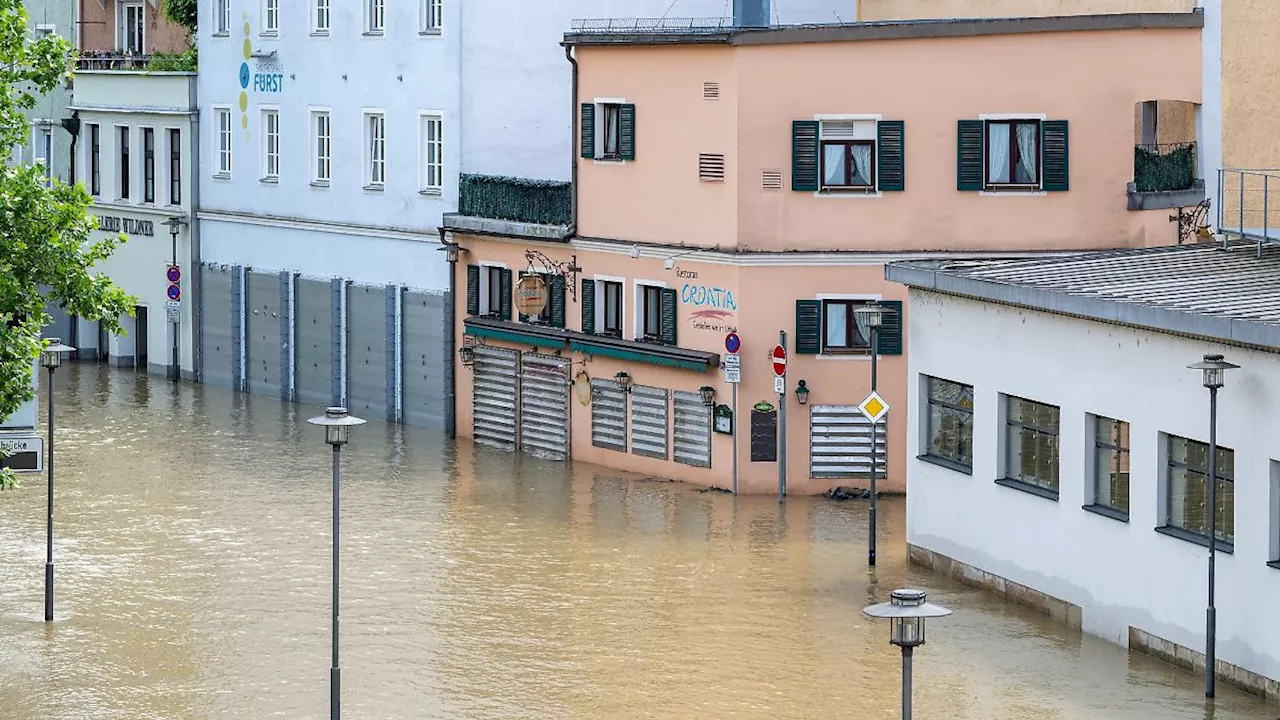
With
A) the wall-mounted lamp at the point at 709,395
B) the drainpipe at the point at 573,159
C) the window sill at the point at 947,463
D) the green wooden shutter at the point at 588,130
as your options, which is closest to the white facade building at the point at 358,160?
the drainpipe at the point at 573,159

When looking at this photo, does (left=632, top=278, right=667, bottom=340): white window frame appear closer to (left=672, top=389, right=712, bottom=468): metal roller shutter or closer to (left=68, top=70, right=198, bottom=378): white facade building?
(left=672, top=389, right=712, bottom=468): metal roller shutter

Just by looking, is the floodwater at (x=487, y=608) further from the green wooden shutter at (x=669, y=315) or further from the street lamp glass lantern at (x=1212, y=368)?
the street lamp glass lantern at (x=1212, y=368)

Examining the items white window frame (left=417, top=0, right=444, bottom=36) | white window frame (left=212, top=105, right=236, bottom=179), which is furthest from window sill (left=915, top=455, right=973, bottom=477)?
white window frame (left=212, top=105, right=236, bottom=179)

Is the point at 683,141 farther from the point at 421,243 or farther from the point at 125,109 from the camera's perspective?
the point at 125,109

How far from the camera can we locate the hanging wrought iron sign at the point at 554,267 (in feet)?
146

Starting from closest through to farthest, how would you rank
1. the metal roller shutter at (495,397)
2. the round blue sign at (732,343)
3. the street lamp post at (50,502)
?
the street lamp post at (50,502)
the round blue sign at (732,343)
the metal roller shutter at (495,397)

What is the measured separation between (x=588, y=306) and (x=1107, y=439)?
1569 cm

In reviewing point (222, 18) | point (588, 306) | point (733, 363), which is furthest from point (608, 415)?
point (222, 18)

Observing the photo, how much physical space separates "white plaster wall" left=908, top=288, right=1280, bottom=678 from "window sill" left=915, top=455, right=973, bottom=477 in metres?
0.09

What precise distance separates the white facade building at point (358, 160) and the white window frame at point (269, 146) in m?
0.04

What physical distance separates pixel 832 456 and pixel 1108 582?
11561 mm

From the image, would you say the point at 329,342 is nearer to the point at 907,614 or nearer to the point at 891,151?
the point at 891,151

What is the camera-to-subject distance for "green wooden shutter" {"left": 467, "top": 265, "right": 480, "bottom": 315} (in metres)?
47.7

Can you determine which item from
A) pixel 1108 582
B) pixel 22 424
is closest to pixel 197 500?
pixel 22 424
